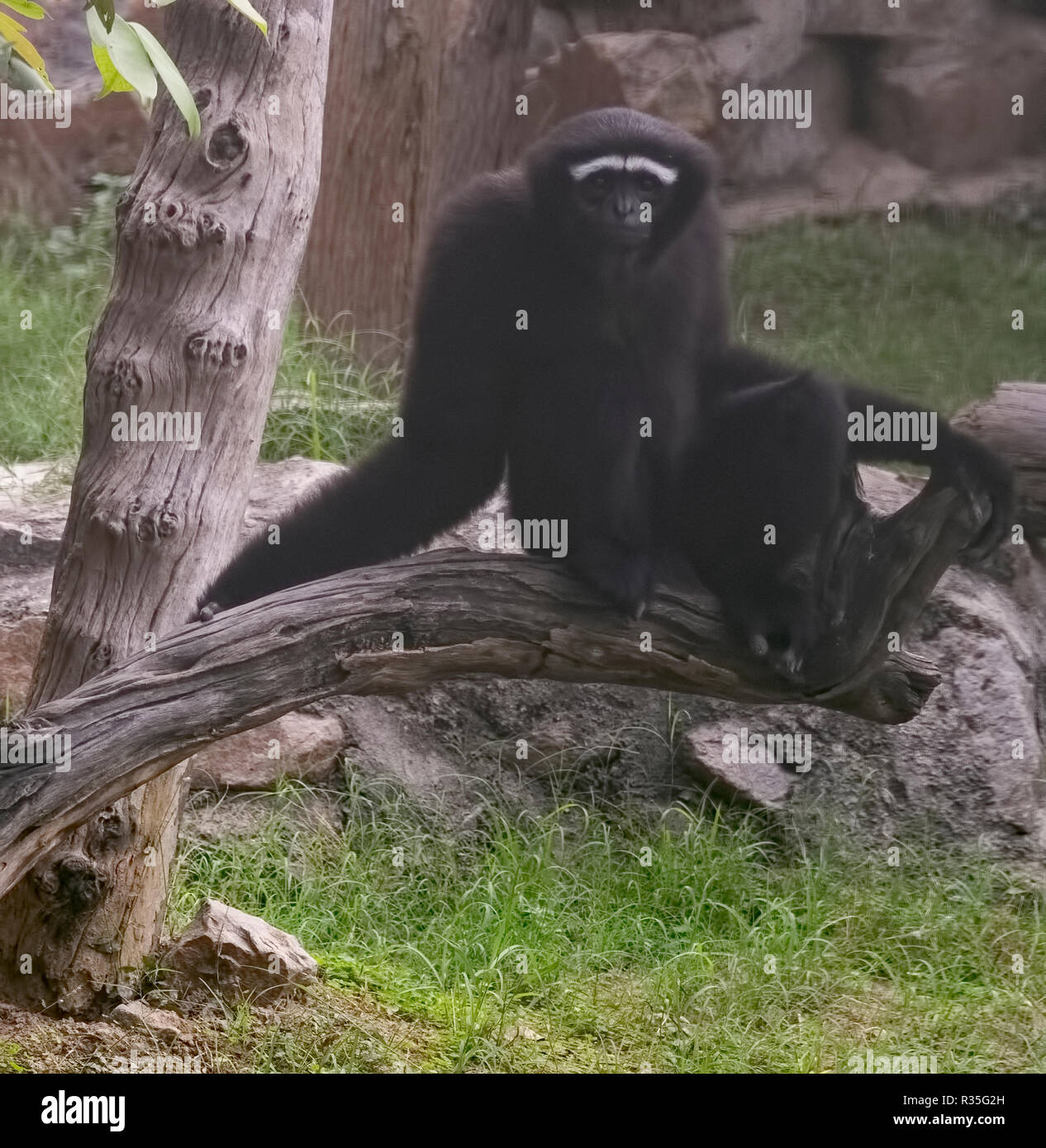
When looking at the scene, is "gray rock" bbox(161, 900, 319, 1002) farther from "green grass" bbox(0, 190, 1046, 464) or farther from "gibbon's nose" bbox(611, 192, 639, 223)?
"green grass" bbox(0, 190, 1046, 464)

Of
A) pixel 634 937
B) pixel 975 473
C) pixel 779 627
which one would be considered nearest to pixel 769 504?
pixel 779 627

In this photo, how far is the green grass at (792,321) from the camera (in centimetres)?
469

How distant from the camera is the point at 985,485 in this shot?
2.38m

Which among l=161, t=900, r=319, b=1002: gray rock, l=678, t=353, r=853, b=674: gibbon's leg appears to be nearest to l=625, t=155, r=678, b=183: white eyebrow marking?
l=678, t=353, r=853, b=674: gibbon's leg

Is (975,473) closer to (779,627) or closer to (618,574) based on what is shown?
(779,627)

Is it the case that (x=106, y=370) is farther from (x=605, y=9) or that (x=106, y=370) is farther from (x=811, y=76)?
(x=811, y=76)

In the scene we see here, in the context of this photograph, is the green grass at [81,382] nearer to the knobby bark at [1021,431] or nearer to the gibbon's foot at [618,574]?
the gibbon's foot at [618,574]

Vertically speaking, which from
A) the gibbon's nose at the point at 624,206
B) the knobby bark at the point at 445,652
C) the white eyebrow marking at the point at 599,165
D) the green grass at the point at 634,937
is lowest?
the green grass at the point at 634,937

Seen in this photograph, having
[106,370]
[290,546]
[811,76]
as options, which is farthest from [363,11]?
[811,76]

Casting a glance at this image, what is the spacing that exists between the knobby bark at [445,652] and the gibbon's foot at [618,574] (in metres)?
0.03

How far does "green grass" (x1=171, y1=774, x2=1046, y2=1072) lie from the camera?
2934mm

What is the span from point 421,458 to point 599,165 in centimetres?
70

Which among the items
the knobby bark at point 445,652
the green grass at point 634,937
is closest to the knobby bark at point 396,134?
the green grass at point 634,937
